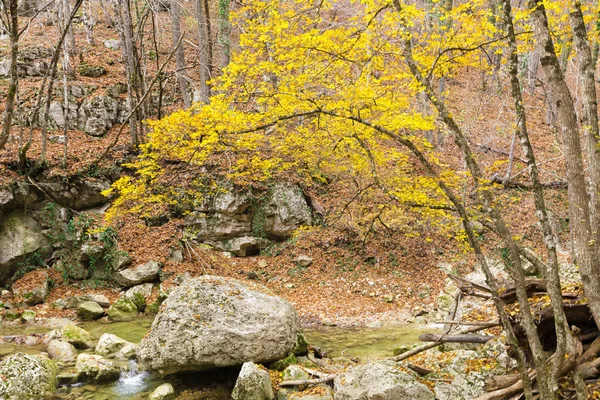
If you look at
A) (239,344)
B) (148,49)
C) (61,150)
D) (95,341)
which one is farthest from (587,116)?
(148,49)

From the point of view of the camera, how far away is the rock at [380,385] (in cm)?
516

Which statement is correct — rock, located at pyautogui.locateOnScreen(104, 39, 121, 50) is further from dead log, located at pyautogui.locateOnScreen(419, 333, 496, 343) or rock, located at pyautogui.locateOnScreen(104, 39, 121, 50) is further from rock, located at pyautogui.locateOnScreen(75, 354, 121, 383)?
dead log, located at pyautogui.locateOnScreen(419, 333, 496, 343)

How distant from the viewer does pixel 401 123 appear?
23.9ft

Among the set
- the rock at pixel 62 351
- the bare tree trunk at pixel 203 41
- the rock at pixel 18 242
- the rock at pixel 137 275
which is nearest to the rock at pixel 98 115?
the bare tree trunk at pixel 203 41

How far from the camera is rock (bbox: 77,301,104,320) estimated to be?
33.4 feet

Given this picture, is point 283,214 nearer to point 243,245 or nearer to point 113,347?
point 243,245

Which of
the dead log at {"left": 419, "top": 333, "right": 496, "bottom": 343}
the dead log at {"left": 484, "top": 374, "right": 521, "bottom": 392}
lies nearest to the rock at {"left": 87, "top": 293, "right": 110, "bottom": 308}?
the dead log at {"left": 419, "top": 333, "right": 496, "bottom": 343}

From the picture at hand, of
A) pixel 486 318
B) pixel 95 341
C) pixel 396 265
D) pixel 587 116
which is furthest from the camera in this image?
pixel 396 265

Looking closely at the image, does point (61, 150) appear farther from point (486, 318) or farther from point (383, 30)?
point (486, 318)

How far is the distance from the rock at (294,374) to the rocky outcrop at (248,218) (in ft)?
23.8

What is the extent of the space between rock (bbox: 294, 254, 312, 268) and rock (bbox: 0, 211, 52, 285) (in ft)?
24.3

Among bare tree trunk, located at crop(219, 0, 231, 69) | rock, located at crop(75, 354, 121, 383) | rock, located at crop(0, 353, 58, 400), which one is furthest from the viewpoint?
bare tree trunk, located at crop(219, 0, 231, 69)

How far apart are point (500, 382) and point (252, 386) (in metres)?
3.32

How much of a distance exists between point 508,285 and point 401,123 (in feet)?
10.9
